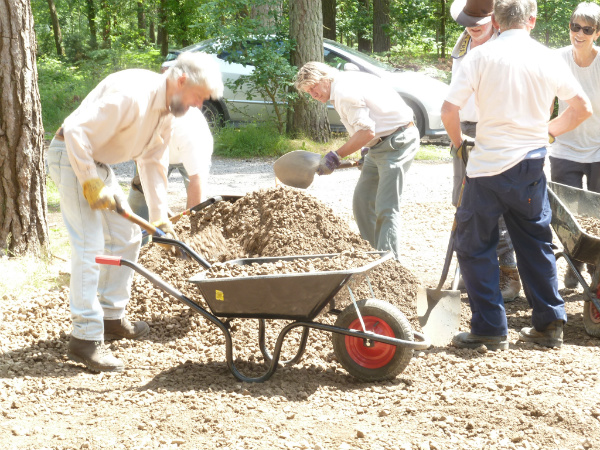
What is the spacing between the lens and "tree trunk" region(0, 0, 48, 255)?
4848 millimetres

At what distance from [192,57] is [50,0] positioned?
23.4 metres

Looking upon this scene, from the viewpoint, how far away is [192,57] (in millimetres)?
3336

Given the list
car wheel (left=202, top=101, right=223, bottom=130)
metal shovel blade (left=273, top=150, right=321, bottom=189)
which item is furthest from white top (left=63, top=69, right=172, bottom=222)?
car wheel (left=202, top=101, right=223, bottom=130)

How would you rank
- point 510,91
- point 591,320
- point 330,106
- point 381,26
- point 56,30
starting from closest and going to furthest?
point 510,91, point 591,320, point 330,106, point 381,26, point 56,30

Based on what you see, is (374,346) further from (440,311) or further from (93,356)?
(93,356)

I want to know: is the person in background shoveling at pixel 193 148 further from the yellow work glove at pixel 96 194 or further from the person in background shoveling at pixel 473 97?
the person in background shoveling at pixel 473 97

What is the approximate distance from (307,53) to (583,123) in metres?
6.54

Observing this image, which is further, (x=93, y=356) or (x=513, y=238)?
(x=513, y=238)

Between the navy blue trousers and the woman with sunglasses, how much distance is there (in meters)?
1.16

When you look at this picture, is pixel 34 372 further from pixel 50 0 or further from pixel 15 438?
pixel 50 0

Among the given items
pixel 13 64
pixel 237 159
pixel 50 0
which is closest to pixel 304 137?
pixel 237 159

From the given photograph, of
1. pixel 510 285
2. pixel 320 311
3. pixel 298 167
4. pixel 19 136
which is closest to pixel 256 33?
pixel 298 167

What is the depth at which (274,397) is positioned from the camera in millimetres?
3088

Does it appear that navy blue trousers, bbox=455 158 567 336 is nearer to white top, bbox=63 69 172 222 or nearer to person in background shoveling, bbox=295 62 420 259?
Result: person in background shoveling, bbox=295 62 420 259
